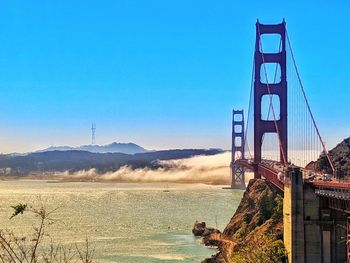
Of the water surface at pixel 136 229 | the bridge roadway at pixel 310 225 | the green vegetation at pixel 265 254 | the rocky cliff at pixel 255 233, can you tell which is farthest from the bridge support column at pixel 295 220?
the water surface at pixel 136 229

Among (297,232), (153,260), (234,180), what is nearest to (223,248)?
(153,260)

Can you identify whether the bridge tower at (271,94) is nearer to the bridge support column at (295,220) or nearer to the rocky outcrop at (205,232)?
the rocky outcrop at (205,232)

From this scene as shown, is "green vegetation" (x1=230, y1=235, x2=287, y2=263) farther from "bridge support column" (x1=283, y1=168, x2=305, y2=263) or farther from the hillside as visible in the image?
the hillside

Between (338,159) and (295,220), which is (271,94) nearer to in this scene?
(338,159)

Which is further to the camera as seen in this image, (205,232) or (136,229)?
(136,229)

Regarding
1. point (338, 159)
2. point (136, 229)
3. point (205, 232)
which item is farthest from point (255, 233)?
point (136, 229)

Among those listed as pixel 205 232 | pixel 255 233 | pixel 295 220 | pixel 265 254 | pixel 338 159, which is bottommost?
pixel 205 232

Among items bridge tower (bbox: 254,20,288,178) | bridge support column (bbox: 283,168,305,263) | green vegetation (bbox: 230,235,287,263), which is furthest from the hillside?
bridge support column (bbox: 283,168,305,263)
